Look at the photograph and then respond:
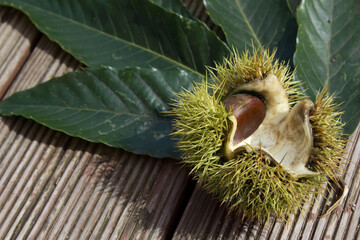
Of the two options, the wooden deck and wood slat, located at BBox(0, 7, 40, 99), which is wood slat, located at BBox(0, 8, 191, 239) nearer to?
the wooden deck

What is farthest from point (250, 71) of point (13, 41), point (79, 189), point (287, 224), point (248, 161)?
point (13, 41)

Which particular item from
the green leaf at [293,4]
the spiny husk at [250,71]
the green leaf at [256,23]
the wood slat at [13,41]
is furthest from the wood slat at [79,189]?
the green leaf at [293,4]

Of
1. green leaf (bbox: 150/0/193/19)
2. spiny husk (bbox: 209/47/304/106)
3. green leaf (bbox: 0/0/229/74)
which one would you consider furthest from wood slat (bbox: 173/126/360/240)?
green leaf (bbox: 150/0/193/19)

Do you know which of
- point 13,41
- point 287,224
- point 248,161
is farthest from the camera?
point 13,41

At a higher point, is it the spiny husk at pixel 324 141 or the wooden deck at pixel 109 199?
the spiny husk at pixel 324 141

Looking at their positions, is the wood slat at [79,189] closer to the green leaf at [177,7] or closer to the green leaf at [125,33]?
the green leaf at [125,33]

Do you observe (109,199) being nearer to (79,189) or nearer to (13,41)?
(79,189)
